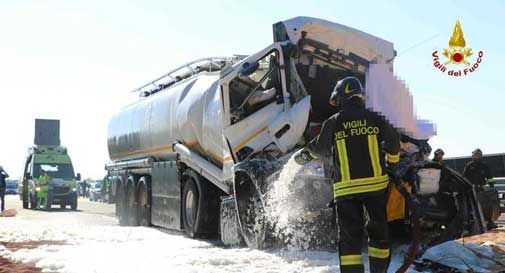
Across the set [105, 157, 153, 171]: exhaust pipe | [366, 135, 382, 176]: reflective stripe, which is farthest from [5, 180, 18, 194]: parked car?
[366, 135, 382, 176]: reflective stripe

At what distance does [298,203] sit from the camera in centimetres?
714

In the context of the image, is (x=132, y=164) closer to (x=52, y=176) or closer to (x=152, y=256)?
(x=152, y=256)

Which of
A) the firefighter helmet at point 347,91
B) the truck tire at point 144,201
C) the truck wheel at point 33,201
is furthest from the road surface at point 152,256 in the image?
the truck wheel at point 33,201

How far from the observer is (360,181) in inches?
189

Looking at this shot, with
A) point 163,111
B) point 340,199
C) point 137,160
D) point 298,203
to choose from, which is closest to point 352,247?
point 340,199

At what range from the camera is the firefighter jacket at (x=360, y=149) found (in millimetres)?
4828

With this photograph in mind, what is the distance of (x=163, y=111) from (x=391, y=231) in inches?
273

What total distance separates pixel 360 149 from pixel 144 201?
9759 mm

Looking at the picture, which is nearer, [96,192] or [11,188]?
[96,192]

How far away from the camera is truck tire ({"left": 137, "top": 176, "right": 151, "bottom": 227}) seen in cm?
1347

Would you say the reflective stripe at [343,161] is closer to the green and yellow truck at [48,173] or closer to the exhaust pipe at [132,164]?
the exhaust pipe at [132,164]

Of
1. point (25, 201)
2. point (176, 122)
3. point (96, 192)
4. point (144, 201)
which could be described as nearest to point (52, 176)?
point (25, 201)

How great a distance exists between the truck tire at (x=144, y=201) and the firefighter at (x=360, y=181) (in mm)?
9000

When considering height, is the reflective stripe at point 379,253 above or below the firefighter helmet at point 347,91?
below
